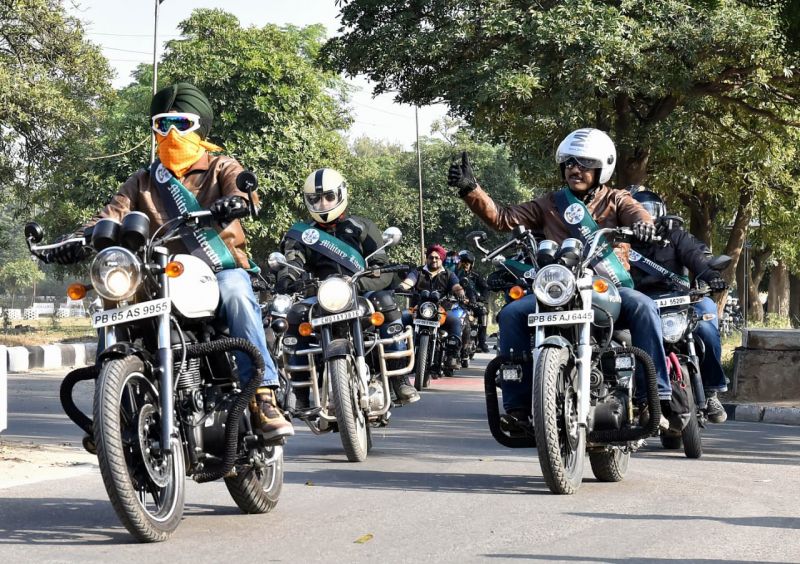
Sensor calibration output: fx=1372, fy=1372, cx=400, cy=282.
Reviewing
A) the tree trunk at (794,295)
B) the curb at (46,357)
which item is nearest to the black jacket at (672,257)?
the curb at (46,357)

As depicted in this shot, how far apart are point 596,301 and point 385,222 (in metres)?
53.5

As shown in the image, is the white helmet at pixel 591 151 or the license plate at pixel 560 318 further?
the white helmet at pixel 591 151

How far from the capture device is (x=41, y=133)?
25.6m

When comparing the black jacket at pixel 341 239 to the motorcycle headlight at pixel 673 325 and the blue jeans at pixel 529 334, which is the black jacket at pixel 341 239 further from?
the blue jeans at pixel 529 334

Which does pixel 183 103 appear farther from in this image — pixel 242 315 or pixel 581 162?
pixel 581 162

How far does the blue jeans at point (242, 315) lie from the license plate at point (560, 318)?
1.62 meters

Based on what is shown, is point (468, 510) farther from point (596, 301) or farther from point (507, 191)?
point (507, 191)

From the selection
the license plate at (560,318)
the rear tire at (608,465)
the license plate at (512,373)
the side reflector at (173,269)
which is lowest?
the rear tire at (608,465)

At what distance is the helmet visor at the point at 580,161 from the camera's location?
797 cm

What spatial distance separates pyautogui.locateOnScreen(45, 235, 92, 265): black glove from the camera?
6.10m

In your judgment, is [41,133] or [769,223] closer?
[41,133]

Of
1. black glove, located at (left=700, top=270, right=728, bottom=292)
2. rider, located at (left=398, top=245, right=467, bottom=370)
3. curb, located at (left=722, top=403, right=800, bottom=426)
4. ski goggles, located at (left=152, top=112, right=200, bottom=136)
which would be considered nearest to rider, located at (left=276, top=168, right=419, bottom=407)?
black glove, located at (left=700, top=270, right=728, bottom=292)

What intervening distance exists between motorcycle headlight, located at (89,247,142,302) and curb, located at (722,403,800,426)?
9375 millimetres

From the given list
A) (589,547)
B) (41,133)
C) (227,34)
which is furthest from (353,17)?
(227,34)
